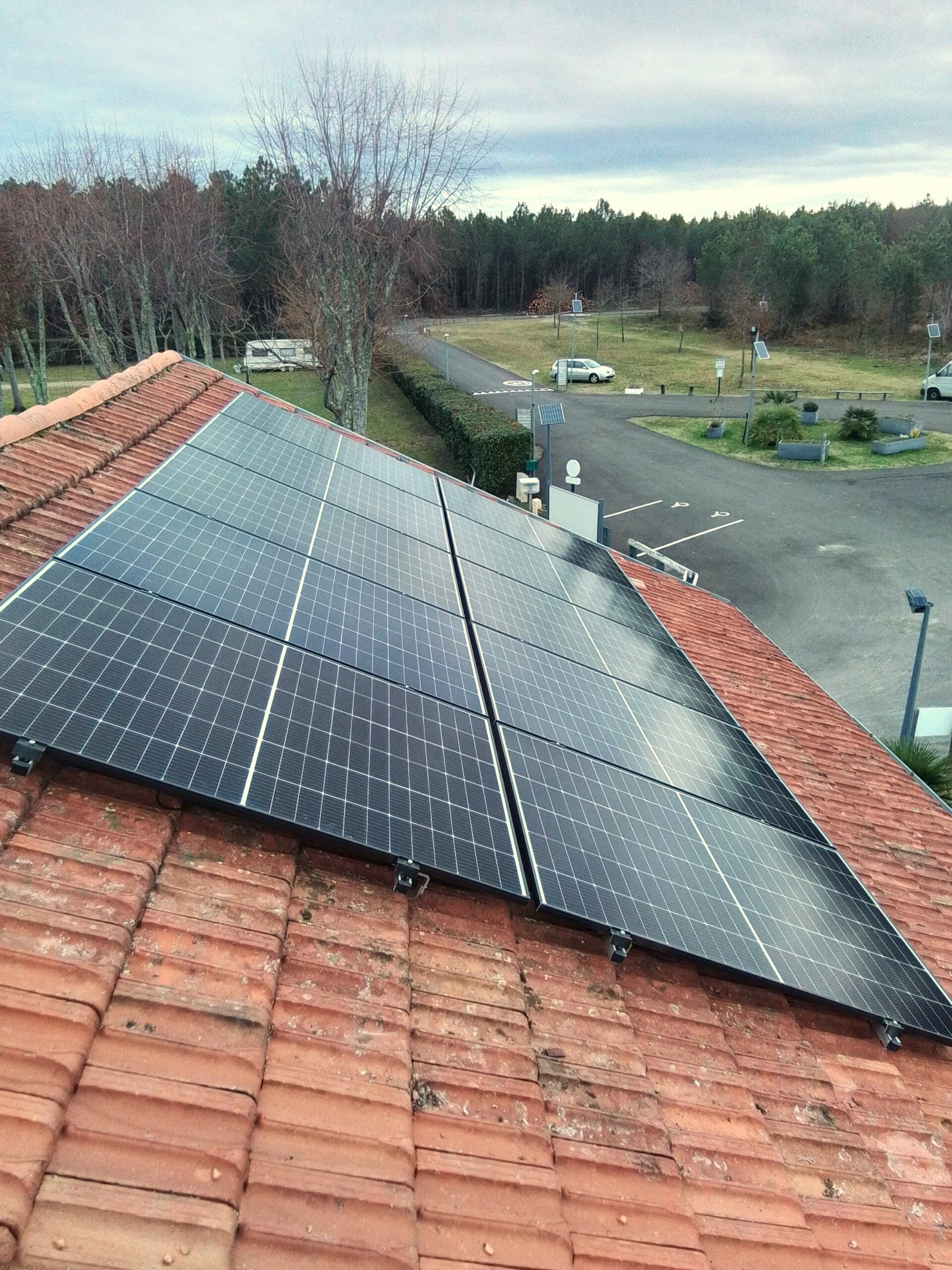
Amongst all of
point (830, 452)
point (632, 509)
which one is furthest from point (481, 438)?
point (830, 452)

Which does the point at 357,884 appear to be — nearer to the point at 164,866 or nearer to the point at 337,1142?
the point at 164,866

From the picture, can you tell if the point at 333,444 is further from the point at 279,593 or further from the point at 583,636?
the point at 279,593

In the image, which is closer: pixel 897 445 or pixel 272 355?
pixel 897 445

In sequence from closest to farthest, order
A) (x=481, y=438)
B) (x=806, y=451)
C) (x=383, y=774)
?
(x=383, y=774) < (x=481, y=438) < (x=806, y=451)

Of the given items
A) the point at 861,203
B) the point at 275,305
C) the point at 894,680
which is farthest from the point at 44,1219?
the point at 861,203

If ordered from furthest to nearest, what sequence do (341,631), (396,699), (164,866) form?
1. (341,631)
2. (396,699)
3. (164,866)

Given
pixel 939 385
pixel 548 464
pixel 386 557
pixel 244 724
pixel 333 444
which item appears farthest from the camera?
pixel 939 385
